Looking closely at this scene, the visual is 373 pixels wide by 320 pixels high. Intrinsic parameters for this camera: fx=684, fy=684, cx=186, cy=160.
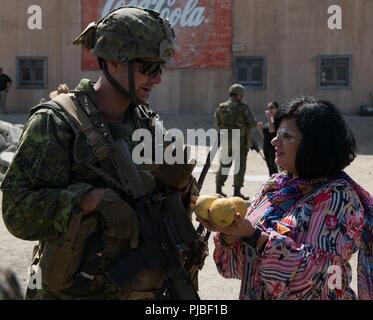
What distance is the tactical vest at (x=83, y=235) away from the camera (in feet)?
8.39

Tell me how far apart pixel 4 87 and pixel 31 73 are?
1.28 meters

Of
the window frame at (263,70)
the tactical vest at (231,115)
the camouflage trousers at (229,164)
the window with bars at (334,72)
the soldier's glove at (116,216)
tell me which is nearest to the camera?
the soldier's glove at (116,216)

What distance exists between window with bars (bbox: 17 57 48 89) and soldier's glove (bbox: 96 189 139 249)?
806 inches

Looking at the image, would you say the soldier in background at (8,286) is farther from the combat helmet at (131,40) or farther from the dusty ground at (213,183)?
the dusty ground at (213,183)

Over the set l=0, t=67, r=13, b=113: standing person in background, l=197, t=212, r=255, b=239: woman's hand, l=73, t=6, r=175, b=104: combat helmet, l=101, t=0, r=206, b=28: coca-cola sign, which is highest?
l=101, t=0, r=206, b=28: coca-cola sign

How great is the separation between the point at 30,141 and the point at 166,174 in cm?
54

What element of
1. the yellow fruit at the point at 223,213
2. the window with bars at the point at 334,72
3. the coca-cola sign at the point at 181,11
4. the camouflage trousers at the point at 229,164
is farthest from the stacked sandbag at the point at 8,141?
the window with bars at the point at 334,72

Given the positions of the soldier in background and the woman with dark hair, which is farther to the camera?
the woman with dark hair

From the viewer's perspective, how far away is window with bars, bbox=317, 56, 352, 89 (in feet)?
67.5

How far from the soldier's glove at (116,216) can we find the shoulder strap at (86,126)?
160mm

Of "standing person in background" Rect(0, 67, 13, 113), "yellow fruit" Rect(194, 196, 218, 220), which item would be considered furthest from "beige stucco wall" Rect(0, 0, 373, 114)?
"yellow fruit" Rect(194, 196, 218, 220)

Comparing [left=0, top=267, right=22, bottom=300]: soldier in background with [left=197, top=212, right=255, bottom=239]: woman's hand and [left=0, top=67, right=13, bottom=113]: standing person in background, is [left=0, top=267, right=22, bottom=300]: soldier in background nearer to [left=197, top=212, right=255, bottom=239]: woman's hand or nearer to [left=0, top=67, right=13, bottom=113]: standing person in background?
[left=197, top=212, right=255, bottom=239]: woman's hand

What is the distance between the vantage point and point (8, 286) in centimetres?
205
